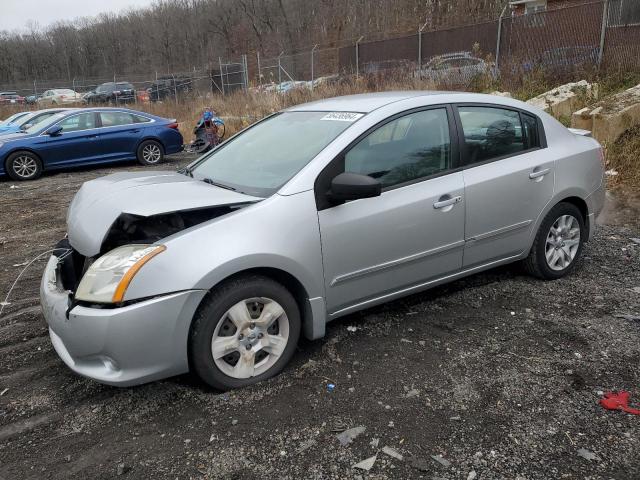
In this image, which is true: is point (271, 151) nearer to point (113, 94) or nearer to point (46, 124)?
point (46, 124)

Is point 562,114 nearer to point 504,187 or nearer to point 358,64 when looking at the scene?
point 504,187

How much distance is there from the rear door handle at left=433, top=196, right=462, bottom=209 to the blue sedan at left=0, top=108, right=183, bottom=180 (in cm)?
1059

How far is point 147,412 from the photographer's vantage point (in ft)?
9.38

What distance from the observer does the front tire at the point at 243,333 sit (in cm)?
280

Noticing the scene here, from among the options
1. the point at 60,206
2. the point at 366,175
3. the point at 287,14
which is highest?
the point at 287,14

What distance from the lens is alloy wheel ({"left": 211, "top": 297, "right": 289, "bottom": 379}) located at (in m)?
2.88

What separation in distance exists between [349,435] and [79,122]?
37.7 ft

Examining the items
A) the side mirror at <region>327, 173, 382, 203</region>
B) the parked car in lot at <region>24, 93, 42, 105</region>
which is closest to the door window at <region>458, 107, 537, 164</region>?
the side mirror at <region>327, 173, 382, 203</region>

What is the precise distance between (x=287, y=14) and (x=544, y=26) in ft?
169

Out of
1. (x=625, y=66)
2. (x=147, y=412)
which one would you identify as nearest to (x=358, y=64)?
(x=625, y=66)

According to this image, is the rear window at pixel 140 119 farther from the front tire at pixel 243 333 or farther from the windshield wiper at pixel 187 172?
the front tire at pixel 243 333

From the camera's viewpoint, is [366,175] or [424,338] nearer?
[366,175]

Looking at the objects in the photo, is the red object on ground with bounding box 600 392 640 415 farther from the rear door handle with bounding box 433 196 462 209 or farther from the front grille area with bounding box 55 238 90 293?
the front grille area with bounding box 55 238 90 293

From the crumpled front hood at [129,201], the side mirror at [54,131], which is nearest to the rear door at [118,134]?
the side mirror at [54,131]
